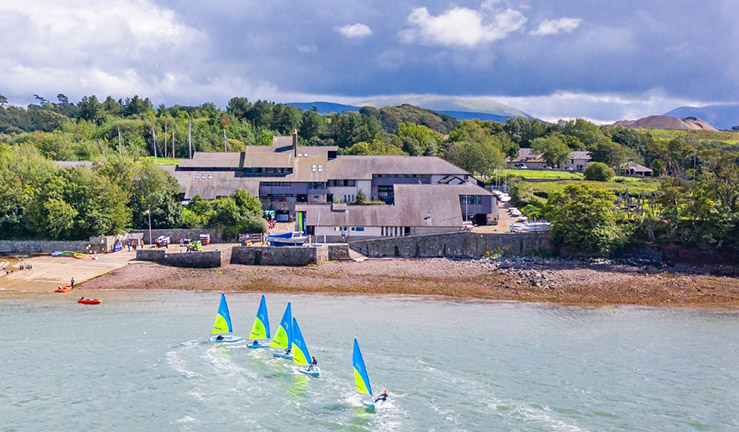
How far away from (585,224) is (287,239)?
23091 millimetres

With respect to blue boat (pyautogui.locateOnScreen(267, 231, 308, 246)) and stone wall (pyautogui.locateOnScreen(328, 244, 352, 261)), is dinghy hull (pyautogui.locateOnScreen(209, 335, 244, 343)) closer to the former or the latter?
stone wall (pyautogui.locateOnScreen(328, 244, 352, 261))

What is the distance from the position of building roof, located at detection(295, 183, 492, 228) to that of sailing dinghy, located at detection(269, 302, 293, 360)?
2258cm

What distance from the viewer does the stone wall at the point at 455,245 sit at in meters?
48.7

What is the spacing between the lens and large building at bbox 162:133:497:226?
61906 millimetres

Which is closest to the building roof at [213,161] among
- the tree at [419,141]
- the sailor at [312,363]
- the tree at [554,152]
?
the tree at [419,141]

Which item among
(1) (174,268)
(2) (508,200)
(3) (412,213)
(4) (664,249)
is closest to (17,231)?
(1) (174,268)

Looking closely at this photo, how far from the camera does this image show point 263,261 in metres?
47.2

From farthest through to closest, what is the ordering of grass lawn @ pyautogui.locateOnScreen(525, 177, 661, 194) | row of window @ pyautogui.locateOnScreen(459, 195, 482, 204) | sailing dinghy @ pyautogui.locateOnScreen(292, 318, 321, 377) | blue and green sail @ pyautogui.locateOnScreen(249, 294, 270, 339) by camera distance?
grass lawn @ pyautogui.locateOnScreen(525, 177, 661, 194) → row of window @ pyautogui.locateOnScreen(459, 195, 482, 204) → blue and green sail @ pyautogui.locateOnScreen(249, 294, 270, 339) → sailing dinghy @ pyautogui.locateOnScreen(292, 318, 321, 377)

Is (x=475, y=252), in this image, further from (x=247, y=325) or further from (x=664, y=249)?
(x=247, y=325)

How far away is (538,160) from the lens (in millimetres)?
103000

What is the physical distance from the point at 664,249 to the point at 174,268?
3696cm

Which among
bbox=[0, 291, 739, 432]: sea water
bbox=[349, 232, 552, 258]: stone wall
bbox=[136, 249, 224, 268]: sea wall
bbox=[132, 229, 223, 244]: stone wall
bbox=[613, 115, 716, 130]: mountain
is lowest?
bbox=[0, 291, 739, 432]: sea water

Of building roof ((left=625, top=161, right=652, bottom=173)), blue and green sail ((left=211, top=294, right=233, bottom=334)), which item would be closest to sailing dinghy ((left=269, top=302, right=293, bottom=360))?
blue and green sail ((left=211, top=294, right=233, bottom=334))

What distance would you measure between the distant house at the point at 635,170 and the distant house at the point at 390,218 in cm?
4855
